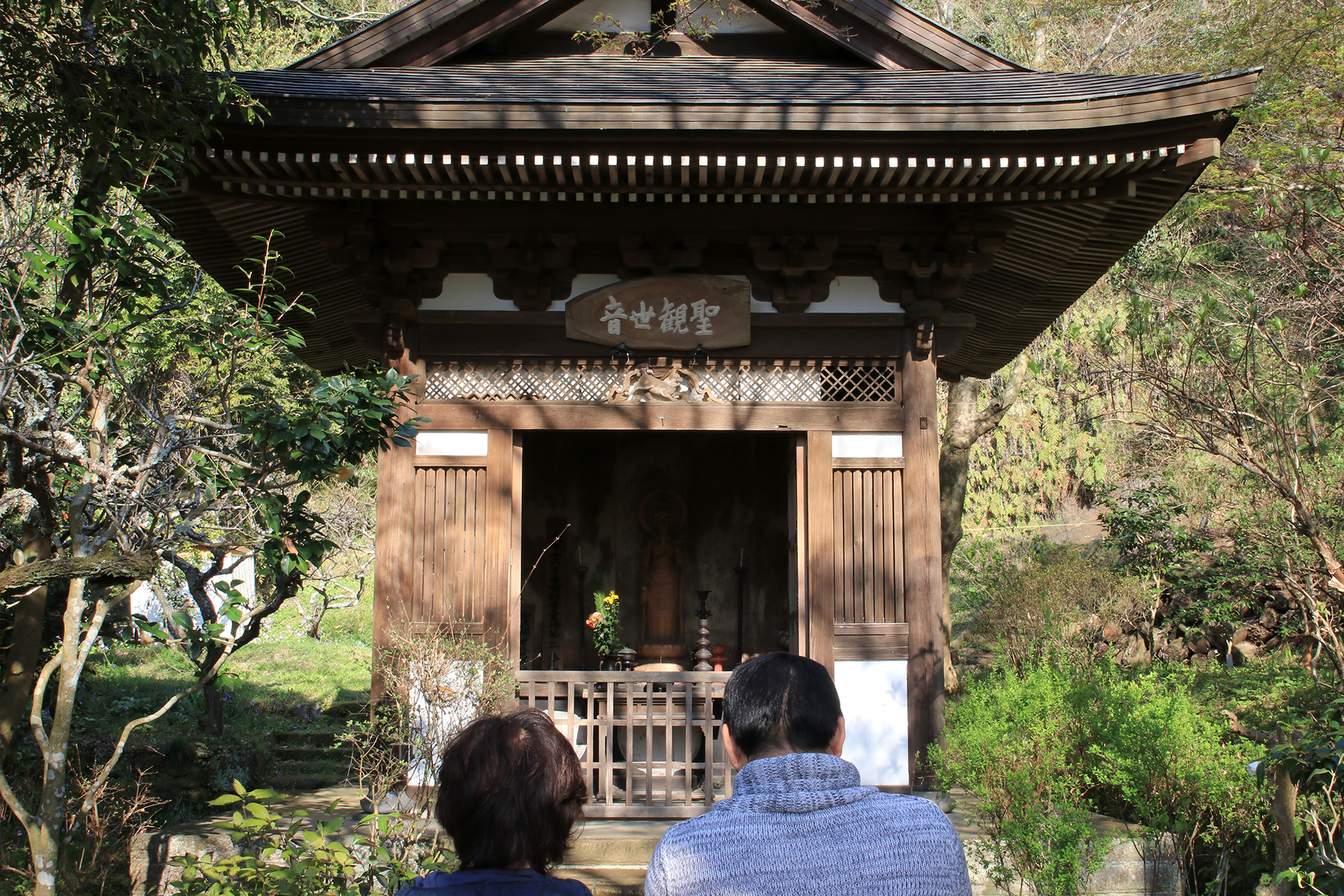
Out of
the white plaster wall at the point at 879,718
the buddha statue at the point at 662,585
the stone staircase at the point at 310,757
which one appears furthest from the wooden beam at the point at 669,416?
the stone staircase at the point at 310,757

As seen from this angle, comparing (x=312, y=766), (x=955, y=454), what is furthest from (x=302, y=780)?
(x=955, y=454)

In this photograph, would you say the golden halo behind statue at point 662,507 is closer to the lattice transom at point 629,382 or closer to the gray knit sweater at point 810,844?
the lattice transom at point 629,382

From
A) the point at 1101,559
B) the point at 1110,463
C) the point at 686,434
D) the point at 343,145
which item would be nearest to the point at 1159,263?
the point at 1110,463

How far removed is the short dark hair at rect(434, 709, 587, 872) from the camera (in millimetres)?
1618

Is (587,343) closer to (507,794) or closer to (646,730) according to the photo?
(646,730)

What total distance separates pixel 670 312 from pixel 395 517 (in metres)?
2.12

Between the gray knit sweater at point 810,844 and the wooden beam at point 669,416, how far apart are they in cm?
440

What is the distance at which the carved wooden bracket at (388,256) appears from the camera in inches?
228

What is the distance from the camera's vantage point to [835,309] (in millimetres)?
6109

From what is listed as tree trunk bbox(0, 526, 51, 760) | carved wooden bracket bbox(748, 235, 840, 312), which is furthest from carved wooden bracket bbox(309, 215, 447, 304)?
tree trunk bbox(0, 526, 51, 760)

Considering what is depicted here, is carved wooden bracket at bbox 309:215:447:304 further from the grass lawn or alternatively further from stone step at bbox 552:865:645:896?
the grass lawn

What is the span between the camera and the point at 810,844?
1541mm

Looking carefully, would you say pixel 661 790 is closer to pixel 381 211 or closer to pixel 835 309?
pixel 835 309

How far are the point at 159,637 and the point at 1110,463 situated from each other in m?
18.1
